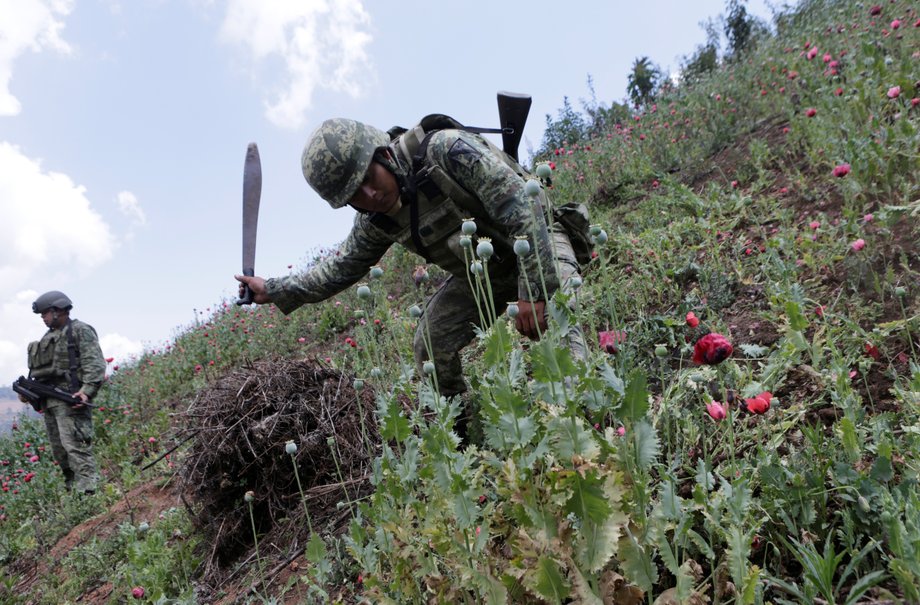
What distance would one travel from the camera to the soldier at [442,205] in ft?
8.23

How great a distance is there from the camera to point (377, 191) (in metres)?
2.76

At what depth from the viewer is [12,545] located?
17.1ft

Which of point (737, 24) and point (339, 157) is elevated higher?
point (737, 24)

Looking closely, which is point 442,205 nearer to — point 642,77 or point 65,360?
point 65,360

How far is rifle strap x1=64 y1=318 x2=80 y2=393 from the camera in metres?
6.54

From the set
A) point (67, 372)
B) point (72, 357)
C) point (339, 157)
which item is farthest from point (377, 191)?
point (67, 372)

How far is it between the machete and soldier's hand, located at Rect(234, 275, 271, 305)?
19 mm

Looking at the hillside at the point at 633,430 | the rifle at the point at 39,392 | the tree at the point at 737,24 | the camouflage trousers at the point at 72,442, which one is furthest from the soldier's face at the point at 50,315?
the tree at the point at 737,24

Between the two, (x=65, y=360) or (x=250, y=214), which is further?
(x=65, y=360)

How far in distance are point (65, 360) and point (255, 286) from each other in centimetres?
504

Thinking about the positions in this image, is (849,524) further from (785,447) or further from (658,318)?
(658,318)

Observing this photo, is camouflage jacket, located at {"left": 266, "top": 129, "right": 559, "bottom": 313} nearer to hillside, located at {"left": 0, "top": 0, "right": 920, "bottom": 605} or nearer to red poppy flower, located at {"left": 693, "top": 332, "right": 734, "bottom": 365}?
hillside, located at {"left": 0, "top": 0, "right": 920, "bottom": 605}

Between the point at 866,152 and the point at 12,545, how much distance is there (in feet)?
24.9

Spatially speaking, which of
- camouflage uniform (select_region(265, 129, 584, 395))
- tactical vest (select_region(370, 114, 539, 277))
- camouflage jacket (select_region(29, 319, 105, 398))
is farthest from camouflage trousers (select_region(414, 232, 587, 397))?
camouflage jacket (select_region(29, 319, 105, 398))
